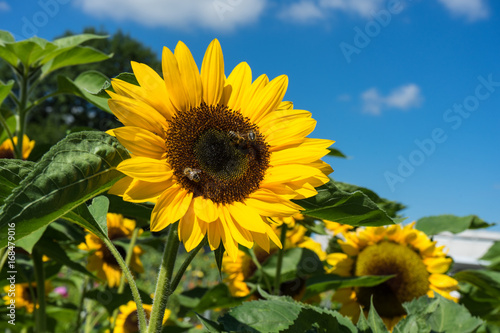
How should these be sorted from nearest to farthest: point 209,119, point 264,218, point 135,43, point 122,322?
point 264,218 < point 209,119 < point 122,322 < point 135,43

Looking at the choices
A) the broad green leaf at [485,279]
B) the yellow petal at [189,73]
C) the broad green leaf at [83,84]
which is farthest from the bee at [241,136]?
the broad green leaf at [485,279]

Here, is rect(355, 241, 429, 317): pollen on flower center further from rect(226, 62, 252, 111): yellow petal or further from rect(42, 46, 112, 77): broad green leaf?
rect(42, 46, 112, 77): broad green leaf

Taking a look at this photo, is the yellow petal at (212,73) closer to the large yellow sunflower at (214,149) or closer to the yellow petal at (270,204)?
the large yellow sunflower at (214,149)

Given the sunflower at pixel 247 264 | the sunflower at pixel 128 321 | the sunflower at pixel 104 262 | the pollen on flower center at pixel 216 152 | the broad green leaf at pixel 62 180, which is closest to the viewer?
the broad green leaf at pixel 62 180

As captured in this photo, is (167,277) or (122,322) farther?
(122,322)

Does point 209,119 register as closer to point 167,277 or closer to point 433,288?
point 167,277

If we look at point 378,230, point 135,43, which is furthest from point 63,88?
point 135,43
